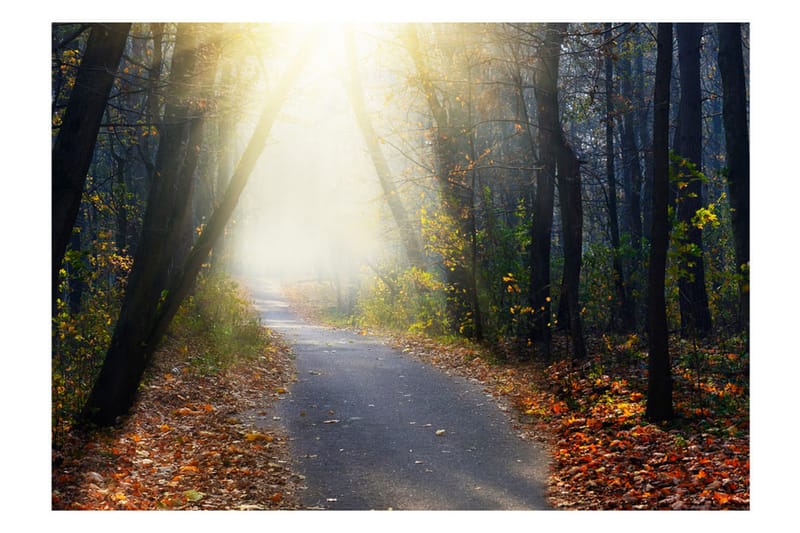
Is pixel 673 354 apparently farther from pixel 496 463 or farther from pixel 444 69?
pixel 444 69

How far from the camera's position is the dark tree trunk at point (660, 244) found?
24.7ft

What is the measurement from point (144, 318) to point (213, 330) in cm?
606

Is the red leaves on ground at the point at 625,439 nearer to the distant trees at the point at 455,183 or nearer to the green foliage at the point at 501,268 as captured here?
the distant trees at the point at 455,183

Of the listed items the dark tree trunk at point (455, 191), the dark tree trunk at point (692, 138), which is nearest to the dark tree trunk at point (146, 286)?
the dark tree trunk at point (455, 191)

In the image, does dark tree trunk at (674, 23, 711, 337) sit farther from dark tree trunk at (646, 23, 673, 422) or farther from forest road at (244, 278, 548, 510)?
dark tree trunk at (646, 23, 673, 422)

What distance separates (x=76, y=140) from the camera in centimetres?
693

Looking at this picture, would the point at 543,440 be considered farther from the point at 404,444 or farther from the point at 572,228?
the point at 572,228

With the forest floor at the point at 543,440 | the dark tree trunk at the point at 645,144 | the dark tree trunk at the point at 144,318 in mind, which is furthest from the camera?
the dark tree trunk at the point at 645,144

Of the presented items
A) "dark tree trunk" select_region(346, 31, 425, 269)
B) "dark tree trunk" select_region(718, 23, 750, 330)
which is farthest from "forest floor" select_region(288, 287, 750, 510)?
"dark tree trunk" select_region(346, 31, 425, 269)

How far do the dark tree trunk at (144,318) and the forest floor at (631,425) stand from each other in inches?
188

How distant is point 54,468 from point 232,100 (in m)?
5.08

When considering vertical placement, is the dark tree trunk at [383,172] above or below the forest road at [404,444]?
above

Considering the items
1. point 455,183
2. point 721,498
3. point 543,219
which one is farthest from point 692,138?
point 721,498

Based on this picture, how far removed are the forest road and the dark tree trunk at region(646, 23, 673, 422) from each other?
Result: 155 cm
